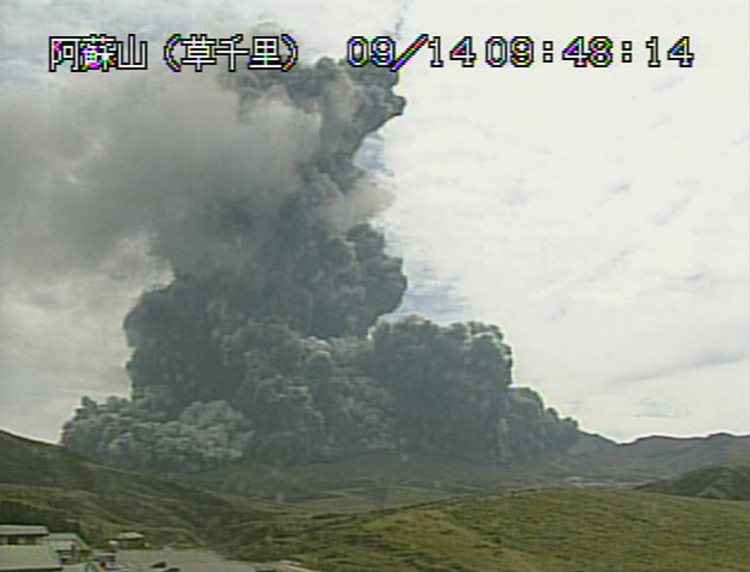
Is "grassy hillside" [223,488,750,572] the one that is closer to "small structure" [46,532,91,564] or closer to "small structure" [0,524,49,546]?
"small structure" [46,532,91,564]

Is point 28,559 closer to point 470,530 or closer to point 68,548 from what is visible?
point 68,548

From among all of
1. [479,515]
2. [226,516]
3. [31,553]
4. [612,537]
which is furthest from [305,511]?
[31,553]

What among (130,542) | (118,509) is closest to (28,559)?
(130,542)

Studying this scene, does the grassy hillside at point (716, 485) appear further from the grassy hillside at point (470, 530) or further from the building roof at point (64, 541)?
the building roof at point (64, 541)

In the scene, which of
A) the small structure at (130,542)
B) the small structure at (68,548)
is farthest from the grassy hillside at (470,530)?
the small structure at (68,548)

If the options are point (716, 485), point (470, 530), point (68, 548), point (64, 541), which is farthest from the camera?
point (716, 485)

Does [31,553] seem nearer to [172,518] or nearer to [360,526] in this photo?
[360,526]
